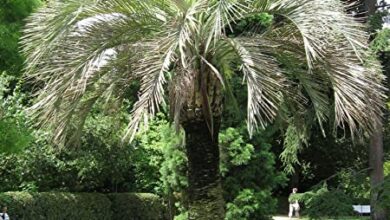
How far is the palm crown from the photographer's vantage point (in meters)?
8.88

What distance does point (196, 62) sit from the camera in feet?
32.7

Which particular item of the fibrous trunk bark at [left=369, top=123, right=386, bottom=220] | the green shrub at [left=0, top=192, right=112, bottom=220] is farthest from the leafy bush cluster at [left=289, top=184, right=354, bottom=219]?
the green shrub at [left=0, top=192, right=112, bottom=220]

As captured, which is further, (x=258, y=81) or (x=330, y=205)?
(x=330, y=205)

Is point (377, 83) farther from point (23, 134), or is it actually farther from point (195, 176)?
point (23, 134)

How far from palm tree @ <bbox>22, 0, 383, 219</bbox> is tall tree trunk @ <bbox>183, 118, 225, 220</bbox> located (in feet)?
0.05

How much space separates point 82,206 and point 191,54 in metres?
12.5

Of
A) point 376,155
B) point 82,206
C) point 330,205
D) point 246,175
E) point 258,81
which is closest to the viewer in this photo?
point 258,81

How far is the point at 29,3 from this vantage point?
502 inches

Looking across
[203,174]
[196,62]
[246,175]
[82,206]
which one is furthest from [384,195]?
[82,206]

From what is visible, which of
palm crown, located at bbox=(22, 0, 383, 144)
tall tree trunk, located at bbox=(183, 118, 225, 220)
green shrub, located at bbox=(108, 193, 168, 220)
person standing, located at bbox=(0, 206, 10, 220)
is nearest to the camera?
palm crown, located at bbox=(22, 0, 383, 144)

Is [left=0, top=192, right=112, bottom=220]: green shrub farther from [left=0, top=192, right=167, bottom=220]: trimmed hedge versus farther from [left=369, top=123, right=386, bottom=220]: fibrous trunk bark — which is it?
[left=369, top=123, right=386, bottom=220]: fibrous trunk bark

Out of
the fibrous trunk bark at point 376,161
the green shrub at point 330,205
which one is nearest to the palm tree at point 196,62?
the green shrub at point 330,205

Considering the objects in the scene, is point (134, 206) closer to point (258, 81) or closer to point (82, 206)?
point (82, 206)

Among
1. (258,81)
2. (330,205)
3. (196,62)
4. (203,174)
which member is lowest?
(330,205)
